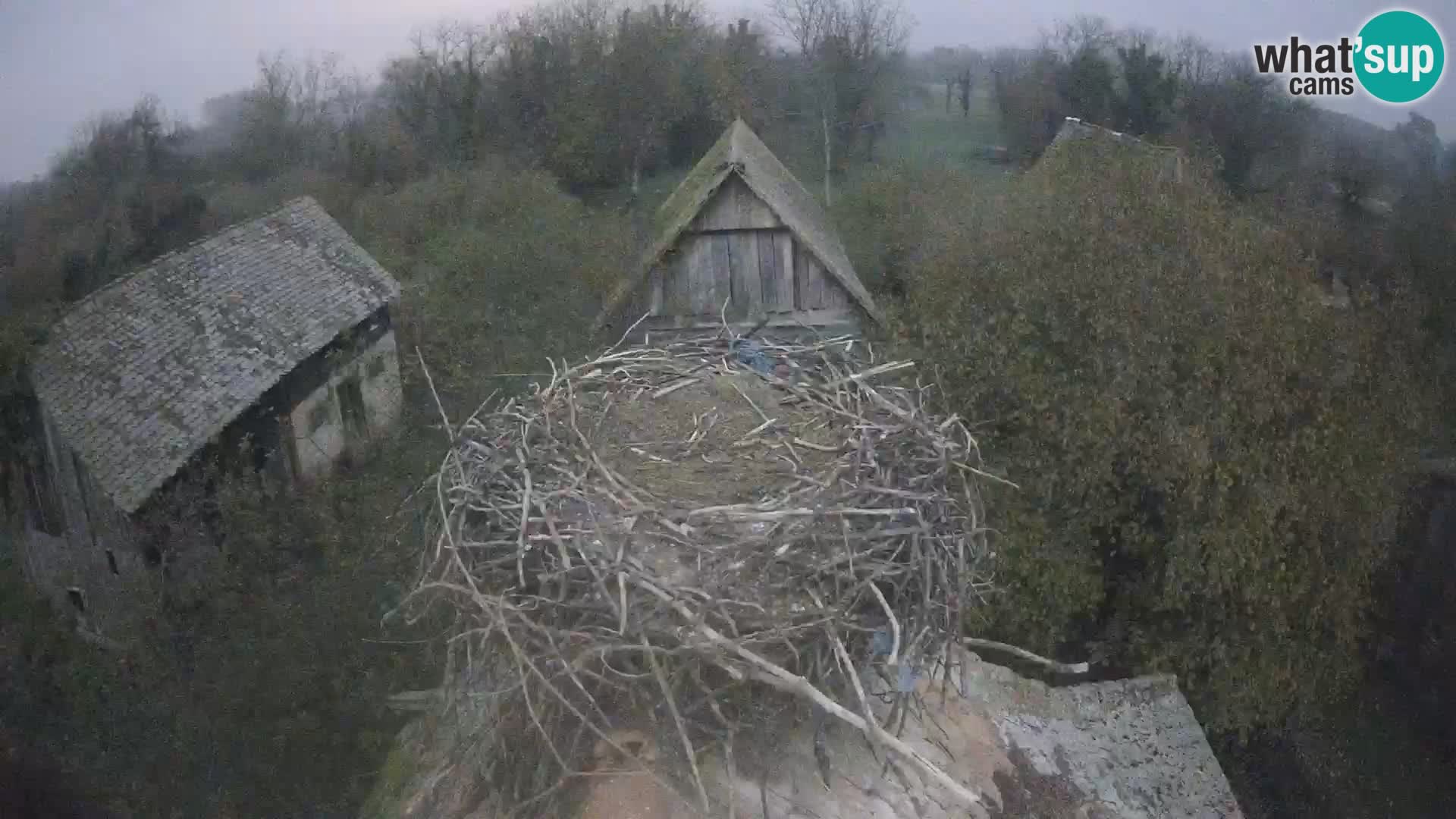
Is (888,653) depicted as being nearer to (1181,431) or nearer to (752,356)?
(752,356)

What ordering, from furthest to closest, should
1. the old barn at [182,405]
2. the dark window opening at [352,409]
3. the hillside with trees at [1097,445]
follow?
the dark window opening at [352,409]
the old barn at [182,405]
the hillside with trees at [1097,445]

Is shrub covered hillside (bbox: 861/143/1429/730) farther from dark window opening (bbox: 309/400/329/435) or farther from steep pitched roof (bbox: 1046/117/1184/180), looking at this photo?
dark window opening (bbox: 309/400/329/435)

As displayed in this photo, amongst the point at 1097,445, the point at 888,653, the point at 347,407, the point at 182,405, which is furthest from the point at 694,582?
the point at 347,407

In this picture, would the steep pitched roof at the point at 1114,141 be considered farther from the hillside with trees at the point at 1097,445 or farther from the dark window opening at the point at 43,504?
the dark window opening at the point at 43,504

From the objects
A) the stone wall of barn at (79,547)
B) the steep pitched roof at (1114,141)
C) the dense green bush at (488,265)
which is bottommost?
the stone wall of barn at (79,547)

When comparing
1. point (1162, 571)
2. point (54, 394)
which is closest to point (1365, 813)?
point (1162, 571)

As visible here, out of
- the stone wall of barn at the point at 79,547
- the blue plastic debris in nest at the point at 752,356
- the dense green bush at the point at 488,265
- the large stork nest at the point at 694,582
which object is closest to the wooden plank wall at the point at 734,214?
the dense green bush at the point at 488,265
